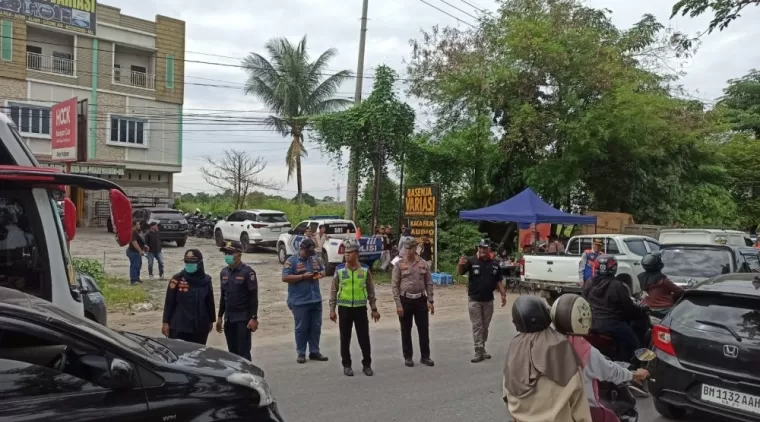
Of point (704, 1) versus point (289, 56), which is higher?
point (289, 56)

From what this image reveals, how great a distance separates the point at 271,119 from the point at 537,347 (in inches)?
1328

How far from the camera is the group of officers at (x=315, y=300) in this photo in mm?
6320

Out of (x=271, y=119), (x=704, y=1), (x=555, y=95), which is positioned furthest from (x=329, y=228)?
(x=271, y=119)

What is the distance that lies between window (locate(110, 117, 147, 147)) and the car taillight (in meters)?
32.9

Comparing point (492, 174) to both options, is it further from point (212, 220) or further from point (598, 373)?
point (598, 373)

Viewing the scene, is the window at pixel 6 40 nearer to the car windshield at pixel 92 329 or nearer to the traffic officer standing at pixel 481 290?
the traffic officer standing at pixel 481 290

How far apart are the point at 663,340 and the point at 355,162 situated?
52.6 ft

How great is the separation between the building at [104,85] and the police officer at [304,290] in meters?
23.7

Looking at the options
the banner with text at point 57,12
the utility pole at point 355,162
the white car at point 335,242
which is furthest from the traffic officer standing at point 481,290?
the banner with text at point 57,12

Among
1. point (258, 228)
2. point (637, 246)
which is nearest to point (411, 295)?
point (637, 246)

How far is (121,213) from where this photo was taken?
186 inches

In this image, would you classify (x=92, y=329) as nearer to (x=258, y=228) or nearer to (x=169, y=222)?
(x=258, y=228)

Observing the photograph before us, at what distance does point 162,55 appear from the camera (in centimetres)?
3525

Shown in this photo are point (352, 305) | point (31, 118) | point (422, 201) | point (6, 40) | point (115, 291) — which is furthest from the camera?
point (31, 118)
